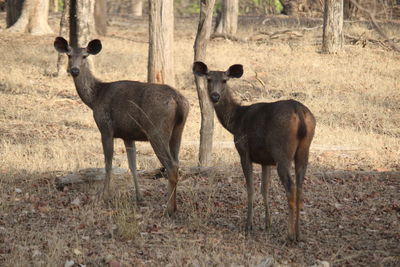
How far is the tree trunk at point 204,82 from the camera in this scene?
1138 cm

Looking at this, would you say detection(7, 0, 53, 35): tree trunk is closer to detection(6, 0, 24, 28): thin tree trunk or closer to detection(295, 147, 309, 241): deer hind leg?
detection(6, 0, 24, 28): thin tree trunk

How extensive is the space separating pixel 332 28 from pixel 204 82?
14672 mm

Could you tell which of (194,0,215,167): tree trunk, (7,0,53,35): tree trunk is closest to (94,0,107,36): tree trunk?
(7,0,53,35): tree trunk

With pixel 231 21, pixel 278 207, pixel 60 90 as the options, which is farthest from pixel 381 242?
pixel 231 21

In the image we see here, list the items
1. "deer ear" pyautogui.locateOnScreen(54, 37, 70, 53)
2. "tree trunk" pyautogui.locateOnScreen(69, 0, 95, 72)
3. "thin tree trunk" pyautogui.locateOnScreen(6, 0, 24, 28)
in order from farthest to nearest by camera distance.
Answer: "thin tree trunk" pyautogui.locateOnScreen(6, 0, 24, 28)
"tree trunk" pyautogui.locateOnScreen(69, 0, 95, 72)
"deer ear" pyautogui.locateOnScreen(54, 37, 70, 53)

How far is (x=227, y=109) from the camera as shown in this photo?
971 cm

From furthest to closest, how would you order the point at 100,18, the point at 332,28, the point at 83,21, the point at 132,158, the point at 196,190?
the point at 100,18, the point at 332,28, the point at 83,21, the point at 196,190, the point at 132,158

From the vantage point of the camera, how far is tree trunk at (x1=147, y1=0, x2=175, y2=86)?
12305mm

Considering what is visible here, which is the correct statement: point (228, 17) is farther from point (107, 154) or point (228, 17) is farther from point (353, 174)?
point (107, 154)

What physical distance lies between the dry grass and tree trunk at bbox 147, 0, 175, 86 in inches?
54.9

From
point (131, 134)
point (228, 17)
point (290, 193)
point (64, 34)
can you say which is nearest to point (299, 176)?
point (290, 193)

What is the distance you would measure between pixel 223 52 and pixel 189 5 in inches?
1431

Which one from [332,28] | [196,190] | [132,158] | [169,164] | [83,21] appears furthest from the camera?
[332,28]

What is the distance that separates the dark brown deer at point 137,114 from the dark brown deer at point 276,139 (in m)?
0.62
